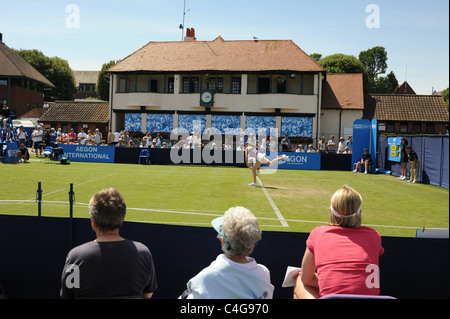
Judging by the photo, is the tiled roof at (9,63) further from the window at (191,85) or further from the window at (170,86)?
the window at (191,85)

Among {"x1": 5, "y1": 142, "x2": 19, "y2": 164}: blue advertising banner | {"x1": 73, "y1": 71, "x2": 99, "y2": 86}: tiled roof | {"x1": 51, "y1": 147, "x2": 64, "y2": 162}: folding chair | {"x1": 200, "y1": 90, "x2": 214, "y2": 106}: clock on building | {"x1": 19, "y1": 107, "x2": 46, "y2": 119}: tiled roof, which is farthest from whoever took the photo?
{"x1": 73, "y1": 71, "x2": 99, "y2": 86}: tiled roof

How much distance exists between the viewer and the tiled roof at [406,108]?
153 ft

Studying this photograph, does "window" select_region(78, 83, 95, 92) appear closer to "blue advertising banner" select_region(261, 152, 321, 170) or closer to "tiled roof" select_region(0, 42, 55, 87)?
"tiled roof" select_region(0, 42, 55, 87)

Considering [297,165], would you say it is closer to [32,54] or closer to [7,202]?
[7,202]

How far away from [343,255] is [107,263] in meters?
1.83

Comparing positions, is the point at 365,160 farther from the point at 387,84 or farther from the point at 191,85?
the point at 387,84

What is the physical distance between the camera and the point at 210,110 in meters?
39.9

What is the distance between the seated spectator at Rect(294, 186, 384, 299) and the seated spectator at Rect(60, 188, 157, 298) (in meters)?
1.38

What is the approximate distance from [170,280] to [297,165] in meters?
22.7

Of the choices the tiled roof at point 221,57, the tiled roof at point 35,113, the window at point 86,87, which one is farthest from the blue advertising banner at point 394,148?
the window at point 86,87

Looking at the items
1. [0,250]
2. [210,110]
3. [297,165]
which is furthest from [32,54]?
[0,250]

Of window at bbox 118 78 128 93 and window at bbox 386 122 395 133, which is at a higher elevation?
window at bbox 118 78 128 93

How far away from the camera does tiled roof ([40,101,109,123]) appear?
48.8 meters

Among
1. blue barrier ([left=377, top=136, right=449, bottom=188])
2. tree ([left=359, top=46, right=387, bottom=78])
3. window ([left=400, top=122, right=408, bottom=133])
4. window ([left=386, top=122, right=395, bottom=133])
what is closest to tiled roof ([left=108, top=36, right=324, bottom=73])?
window ([left=386, top=122, right=395, bottom=133])
